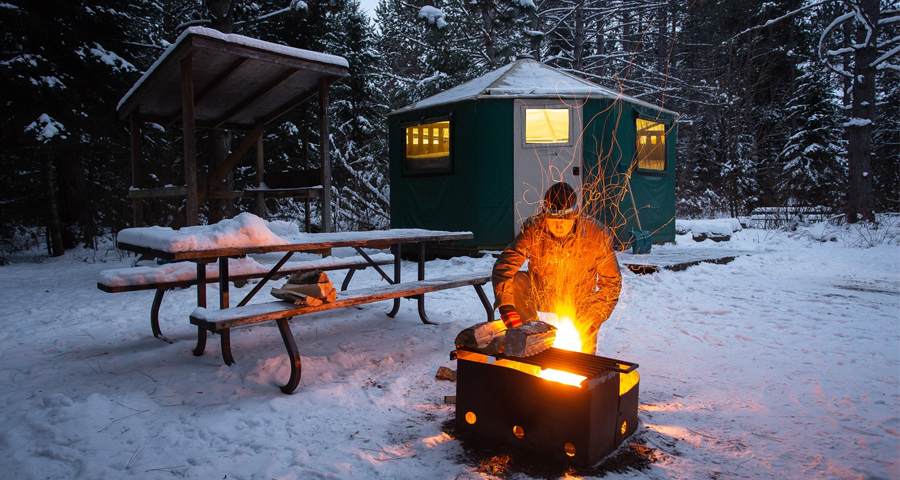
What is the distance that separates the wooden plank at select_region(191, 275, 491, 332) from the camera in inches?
108

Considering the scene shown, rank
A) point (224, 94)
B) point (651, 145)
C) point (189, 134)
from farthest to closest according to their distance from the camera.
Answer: point (651, 145), point (224, 94), point (189, 134)

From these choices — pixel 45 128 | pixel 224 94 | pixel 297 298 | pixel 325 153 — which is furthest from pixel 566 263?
pixel 45 128

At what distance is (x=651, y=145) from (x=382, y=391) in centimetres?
786

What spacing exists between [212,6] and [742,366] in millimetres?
9397

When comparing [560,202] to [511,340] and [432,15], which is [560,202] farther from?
[432,15]

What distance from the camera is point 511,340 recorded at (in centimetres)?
225

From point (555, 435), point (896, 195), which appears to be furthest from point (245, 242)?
point (896, 195)

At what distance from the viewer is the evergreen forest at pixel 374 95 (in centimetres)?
876

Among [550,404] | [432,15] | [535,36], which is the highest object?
[432,15]

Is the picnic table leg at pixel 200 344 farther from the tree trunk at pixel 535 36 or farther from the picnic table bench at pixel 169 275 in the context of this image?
the tree trunk at pixel 535 36

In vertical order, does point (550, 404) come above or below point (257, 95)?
below

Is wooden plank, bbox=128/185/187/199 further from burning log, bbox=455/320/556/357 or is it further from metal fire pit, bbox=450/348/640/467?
metal fire pit, bbox=450/348/640/467

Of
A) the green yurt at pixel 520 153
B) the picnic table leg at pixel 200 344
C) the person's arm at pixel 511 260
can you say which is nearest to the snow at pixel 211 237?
the picnic table leg at pixel 200 344

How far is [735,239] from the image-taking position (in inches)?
437
